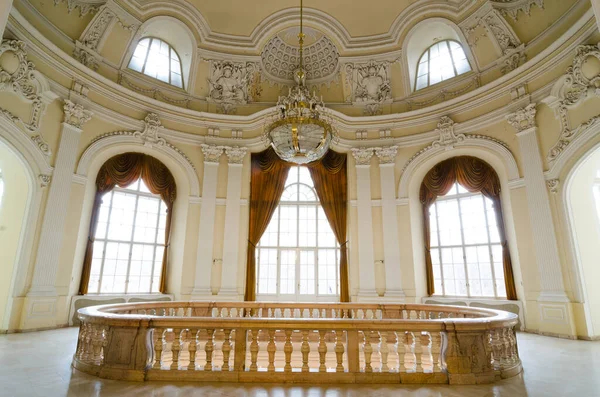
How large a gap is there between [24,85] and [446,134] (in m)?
9.04

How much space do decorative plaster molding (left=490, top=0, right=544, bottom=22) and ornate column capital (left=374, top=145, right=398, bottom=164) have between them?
12.3 ft

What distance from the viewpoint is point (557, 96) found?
6762 mm

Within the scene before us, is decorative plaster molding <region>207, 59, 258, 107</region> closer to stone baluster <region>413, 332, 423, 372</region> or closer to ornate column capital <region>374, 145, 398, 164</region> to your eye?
ornate column capital <region>374, 145, 398, 164</region>

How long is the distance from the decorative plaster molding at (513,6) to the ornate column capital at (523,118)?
213 centimetres

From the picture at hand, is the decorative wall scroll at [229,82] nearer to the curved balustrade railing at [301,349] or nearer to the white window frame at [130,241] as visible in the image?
the white window frame at [130,241]

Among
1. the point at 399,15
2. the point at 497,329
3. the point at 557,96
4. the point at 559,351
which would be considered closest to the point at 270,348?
Answer: the point at 497,329

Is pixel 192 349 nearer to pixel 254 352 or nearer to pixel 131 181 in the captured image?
pixel 254 352

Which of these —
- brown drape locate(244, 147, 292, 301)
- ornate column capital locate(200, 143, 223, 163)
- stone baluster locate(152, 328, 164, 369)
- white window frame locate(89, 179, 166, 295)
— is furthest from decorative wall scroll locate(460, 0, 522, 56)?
white window frame locate(89, 179, 166, 295)

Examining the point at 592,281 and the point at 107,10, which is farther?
the point at 107,10

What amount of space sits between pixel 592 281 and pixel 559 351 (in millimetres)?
2196

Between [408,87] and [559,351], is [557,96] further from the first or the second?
[559,351]

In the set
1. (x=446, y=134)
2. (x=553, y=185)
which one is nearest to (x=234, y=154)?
(x=446, y=134)

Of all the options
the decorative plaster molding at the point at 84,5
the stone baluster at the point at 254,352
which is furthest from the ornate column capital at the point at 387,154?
the decorative plaster molding at the point at 84,5

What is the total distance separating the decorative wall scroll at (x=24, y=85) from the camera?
6066 mm
